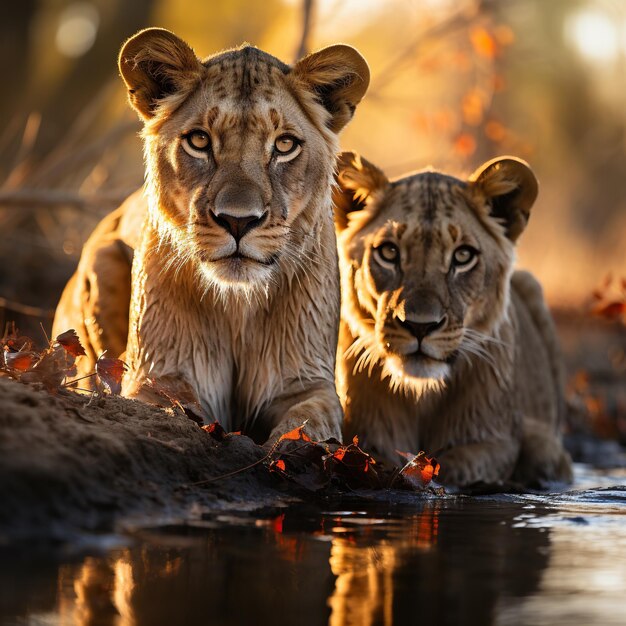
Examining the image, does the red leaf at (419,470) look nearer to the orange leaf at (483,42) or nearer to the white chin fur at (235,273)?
the white chin fur at (235,273)

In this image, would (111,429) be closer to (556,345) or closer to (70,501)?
(70,501)

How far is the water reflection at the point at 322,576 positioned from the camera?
2.54 meters

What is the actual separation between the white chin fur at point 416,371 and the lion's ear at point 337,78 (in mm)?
1079

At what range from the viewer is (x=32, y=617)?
242 cm

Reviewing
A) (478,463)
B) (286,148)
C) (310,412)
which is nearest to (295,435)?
(310,412)

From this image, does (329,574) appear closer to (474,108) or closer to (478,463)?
(478,463)

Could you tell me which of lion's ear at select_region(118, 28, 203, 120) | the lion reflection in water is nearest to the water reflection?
the lion reflection in water

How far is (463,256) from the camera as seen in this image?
5500mm

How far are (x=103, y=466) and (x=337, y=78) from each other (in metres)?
2.37

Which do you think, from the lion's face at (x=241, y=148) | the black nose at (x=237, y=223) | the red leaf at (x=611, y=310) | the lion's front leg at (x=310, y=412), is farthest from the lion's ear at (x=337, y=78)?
the red leaf at (x=611, y=310)

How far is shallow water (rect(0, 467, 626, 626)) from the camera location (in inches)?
100

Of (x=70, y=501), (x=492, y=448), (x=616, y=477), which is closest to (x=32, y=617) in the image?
(x=70, y=501)

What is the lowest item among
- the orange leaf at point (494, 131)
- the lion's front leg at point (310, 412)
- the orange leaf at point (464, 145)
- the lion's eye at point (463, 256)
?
the lion's front leg at point (310, 412)

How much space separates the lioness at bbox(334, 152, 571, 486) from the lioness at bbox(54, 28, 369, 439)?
301 millimetres
